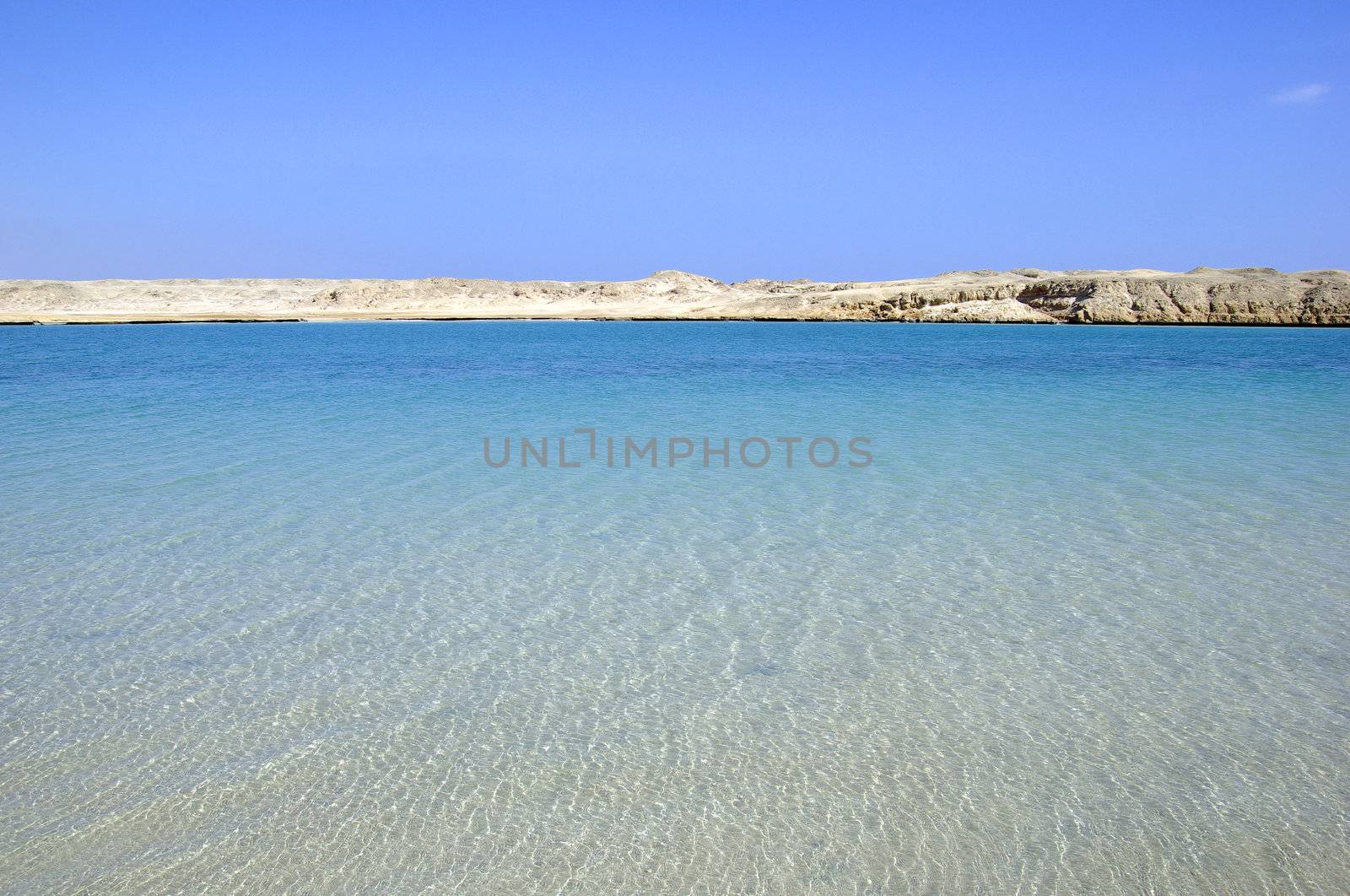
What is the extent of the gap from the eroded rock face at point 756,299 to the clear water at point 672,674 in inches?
2251

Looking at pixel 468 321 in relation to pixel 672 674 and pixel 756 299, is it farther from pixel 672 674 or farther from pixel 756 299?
pixel 672 674

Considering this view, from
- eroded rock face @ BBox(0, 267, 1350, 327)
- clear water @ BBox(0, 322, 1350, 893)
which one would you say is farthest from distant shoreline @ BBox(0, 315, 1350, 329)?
clear water @ BBox(0, 322, 1350, 893)

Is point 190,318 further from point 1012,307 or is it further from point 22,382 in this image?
point 1012,307

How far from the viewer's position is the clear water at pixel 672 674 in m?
3.53

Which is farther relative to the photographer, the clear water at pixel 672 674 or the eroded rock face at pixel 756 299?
the eroded rock face at pixel 756 299

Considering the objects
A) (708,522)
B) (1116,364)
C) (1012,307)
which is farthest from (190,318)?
(708,522)

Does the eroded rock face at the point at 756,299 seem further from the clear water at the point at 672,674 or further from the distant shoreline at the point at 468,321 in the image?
the clear water at the point at 672,674

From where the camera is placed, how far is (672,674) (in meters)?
5.09

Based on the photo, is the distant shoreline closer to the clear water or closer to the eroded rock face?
the eroded rock face

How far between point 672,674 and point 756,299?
278 ft

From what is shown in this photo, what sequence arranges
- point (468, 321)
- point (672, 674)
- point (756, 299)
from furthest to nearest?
1. point (468, 321)
2. point (756, 299)
3. point (672, 674)

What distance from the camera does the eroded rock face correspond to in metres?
61.0

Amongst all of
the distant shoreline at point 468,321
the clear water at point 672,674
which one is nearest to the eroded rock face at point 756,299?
the distant shoreline at point 468,321

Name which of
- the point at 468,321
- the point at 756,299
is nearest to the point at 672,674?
the point at 756,299
